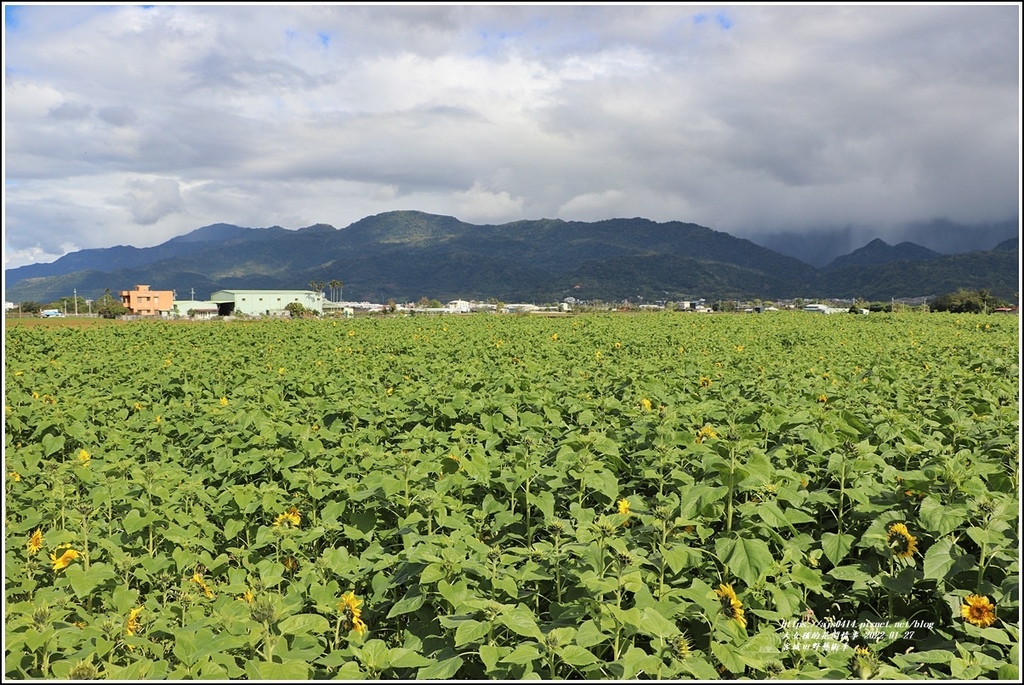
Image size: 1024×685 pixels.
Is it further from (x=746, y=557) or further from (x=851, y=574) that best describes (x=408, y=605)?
(x=851, y=574)

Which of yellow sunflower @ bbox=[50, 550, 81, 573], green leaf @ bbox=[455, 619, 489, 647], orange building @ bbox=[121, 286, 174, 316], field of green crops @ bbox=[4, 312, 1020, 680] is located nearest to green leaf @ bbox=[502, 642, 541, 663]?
field of green crops @ bbox=[4, 312, 1020, 680]

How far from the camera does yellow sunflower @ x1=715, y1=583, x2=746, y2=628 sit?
2.70 m

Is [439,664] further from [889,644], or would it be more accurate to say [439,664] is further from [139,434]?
[139,434]

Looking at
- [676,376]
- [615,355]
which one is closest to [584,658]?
[676,376]

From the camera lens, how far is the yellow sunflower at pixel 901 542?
3.28 metres

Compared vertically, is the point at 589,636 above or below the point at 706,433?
below

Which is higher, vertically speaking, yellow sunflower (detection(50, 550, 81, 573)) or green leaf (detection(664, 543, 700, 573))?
green leaf (detection(664, 543, 700, 573))

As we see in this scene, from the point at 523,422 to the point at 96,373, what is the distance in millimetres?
10433

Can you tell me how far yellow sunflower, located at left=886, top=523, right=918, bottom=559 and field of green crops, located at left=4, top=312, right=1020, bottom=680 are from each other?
10mm

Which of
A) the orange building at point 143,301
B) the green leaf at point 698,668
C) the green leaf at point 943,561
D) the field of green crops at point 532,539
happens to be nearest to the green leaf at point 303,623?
the field of green crops at point 532,539

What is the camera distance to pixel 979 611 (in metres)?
2.95

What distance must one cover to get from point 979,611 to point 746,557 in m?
1.14

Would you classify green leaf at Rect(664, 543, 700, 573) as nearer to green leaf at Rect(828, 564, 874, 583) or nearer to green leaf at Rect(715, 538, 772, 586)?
green leaf at Rect(715, 538, 772, 586)

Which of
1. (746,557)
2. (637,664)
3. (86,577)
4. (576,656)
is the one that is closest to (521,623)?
(576,656)
